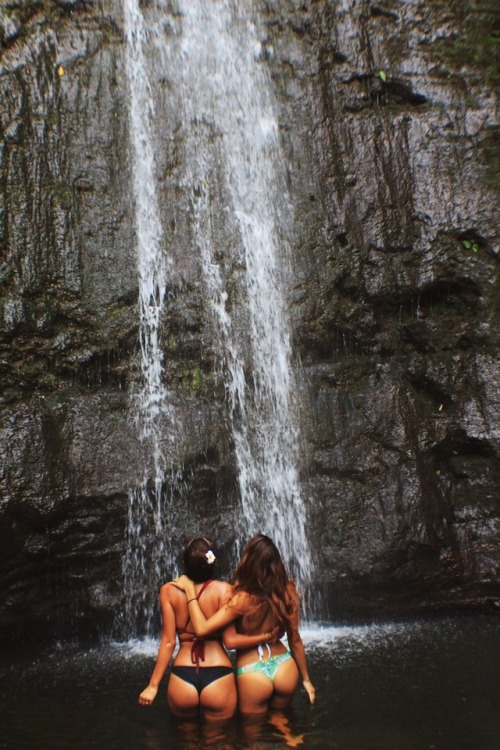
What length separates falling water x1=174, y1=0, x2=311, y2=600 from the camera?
723 cm

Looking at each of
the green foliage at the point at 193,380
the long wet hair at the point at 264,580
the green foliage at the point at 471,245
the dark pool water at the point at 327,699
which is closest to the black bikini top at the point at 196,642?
the long wet hair at the point at 264,580

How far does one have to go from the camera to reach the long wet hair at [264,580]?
383 cm

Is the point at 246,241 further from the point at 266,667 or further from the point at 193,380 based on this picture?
the point at 266,667

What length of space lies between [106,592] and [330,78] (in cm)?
688

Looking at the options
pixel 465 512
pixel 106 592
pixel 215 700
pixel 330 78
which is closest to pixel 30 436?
pixel 106 592

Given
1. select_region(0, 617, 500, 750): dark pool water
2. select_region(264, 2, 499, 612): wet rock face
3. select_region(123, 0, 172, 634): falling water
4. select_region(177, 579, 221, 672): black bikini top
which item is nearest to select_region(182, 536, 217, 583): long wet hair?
select_region(177, 579, 221, 672): black bikini top

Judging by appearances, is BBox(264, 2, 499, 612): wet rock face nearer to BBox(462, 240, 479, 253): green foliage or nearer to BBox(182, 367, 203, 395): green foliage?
BBox(462, 240, 479, 253): green foliage

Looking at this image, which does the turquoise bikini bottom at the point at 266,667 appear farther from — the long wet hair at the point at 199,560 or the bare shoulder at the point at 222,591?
the long wet hair at the point at 199,560

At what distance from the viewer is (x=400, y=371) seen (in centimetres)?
777

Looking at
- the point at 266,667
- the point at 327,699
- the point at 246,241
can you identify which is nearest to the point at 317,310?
the point at 246,241

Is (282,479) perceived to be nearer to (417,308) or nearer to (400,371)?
(400,371)

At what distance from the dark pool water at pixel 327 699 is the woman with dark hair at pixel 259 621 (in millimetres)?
174

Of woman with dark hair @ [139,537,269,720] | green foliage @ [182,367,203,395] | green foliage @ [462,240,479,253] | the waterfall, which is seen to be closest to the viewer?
woman with dark hair @ [139,537,269,720]

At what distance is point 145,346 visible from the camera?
24.3 ft
